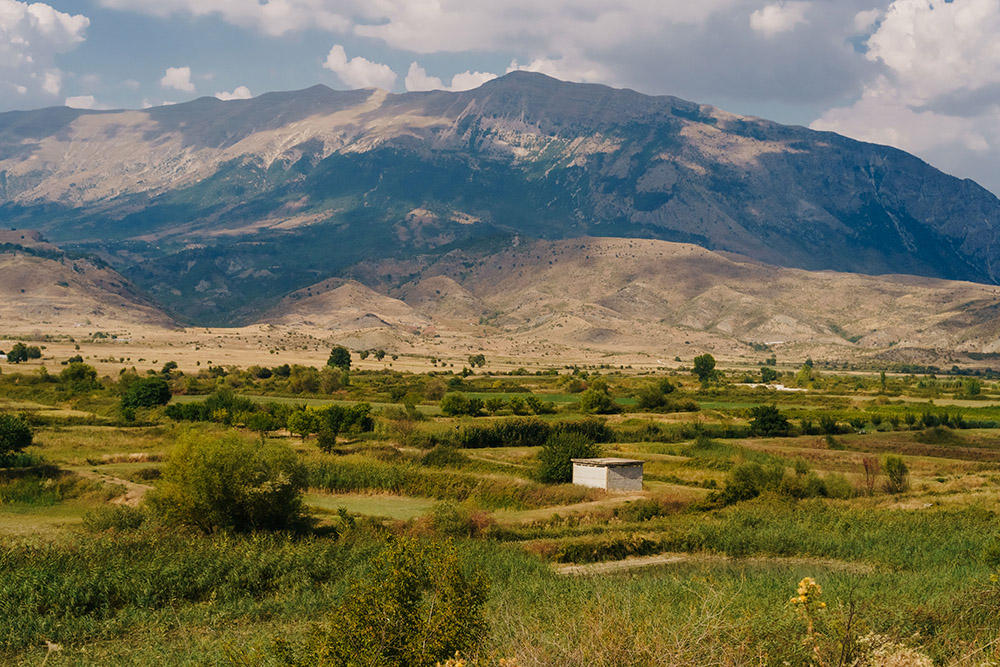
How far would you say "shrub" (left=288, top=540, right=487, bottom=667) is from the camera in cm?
1712

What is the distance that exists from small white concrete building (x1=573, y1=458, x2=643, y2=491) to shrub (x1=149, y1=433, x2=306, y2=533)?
2161 cm

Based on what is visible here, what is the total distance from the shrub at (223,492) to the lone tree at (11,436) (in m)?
16.6

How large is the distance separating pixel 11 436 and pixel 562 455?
37.0 m

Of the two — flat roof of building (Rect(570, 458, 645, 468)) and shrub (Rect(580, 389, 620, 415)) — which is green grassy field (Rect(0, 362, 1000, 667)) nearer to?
flat roof of building (Rect(570, 458, 645, 468))

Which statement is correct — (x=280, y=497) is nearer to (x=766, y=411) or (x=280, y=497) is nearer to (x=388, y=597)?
(x=388, y=597)

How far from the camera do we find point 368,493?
194 feet

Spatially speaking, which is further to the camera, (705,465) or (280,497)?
(705,465)

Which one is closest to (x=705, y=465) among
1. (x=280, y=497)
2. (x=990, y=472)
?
(x=990, y=472)

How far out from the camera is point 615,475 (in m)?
59.0

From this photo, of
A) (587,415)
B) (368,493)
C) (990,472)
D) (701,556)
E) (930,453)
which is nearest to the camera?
(701,556)

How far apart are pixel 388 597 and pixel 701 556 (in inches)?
1147

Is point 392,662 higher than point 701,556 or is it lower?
higher

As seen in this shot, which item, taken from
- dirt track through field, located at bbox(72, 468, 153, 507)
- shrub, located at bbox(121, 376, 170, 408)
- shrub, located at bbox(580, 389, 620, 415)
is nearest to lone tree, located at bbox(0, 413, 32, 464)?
dirt track through field, located at bbox(72, 468, 153, 507)

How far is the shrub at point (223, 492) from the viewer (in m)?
43.5
